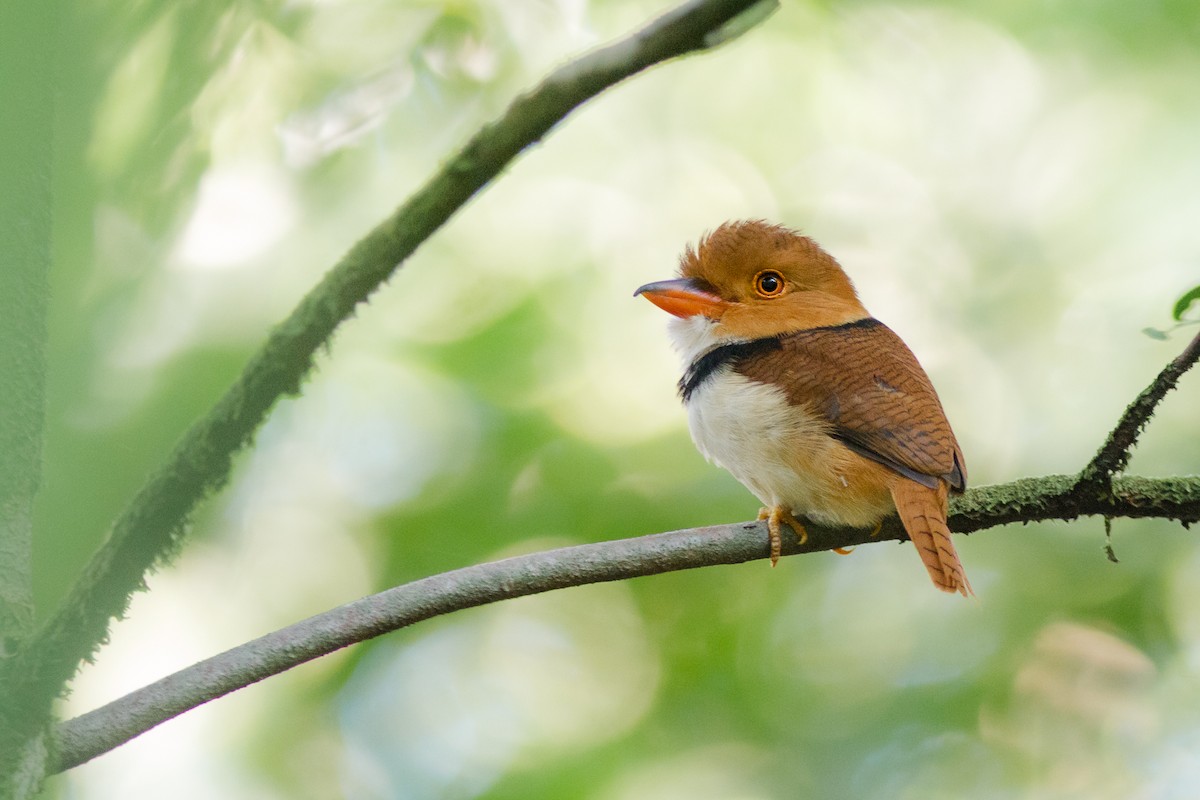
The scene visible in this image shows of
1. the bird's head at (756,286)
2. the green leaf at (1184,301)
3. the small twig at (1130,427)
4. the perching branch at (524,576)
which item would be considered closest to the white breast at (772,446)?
the bird's head at (756,286)

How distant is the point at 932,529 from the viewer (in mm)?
2643

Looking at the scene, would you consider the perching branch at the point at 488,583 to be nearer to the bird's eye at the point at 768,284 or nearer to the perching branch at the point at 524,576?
the perching branch at the point at 524,576

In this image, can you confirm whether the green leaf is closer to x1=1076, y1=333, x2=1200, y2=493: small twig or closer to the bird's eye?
x1=1076, y1=333, x2=1200, y2=493: small twig

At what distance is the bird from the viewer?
9.14 ft

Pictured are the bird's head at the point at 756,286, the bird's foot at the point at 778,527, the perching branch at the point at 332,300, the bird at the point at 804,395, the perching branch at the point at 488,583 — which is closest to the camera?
the perching branch at the point at 332,300

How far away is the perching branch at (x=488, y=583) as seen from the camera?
1986mm

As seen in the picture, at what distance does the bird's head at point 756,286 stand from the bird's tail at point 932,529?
32.6 inches

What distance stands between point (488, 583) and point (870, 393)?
1.37 metres

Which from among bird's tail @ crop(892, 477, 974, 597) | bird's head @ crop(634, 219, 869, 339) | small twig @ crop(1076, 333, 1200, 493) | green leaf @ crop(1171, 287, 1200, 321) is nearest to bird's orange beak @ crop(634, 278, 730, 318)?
bird's head @ crop(634, 219, 869, 339)

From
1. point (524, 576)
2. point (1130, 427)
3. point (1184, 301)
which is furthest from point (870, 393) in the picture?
point (524, 576)

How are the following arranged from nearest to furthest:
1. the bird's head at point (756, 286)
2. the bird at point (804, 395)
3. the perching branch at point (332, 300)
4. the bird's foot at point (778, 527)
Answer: the perching branch at point (332, 300) < the bird's foot at point (778, 527) < the bird at point (804, 395) < the bird's head at point (756, 286)

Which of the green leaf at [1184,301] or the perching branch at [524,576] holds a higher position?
the green leaf at [1184,301]

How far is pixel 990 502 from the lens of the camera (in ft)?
8.38

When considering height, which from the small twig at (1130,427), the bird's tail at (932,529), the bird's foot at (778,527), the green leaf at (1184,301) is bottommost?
the bird's foot at (778,527)
